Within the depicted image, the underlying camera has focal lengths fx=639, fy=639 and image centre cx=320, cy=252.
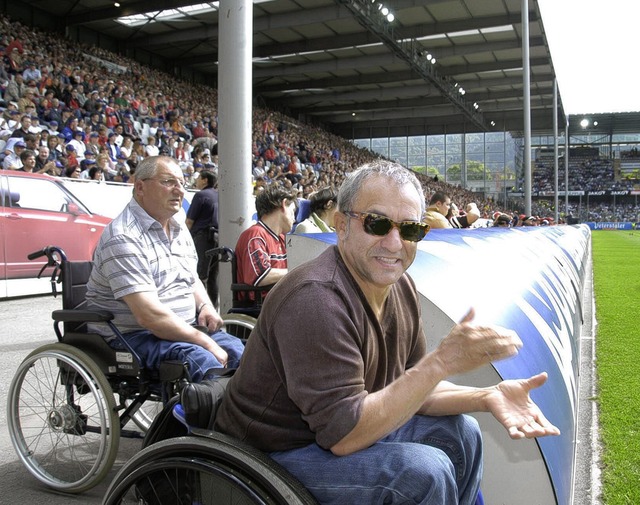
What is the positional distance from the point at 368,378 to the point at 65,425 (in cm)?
200

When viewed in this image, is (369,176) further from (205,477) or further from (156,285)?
(156,285)

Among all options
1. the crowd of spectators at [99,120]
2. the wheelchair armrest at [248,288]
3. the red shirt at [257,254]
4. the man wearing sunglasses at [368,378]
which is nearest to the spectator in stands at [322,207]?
the crowd of spectators at [99,120]

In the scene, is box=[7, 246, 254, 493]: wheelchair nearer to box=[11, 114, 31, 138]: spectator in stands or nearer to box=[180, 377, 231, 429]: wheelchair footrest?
box=[180, 377, 231, 429]: wheelchair footrest

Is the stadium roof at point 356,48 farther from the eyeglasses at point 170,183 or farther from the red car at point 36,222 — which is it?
the eyeglasses at point 170,183

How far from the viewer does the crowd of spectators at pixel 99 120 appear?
1219 cm

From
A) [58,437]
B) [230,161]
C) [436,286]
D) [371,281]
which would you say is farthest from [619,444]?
[230,161]

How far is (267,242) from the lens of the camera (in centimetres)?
468

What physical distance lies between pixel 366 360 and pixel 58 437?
2230 millimetres

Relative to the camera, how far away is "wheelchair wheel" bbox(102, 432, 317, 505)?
166cm

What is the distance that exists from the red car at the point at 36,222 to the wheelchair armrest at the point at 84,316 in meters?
6.26

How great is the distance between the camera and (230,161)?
18.8 ft

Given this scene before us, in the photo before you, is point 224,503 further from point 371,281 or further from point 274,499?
point 371,281

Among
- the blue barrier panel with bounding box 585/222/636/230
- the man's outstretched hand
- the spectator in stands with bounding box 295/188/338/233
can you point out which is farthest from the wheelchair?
the blue barrier panel with bounding box 585/222/636/230

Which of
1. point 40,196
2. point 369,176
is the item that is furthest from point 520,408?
point 40,196
